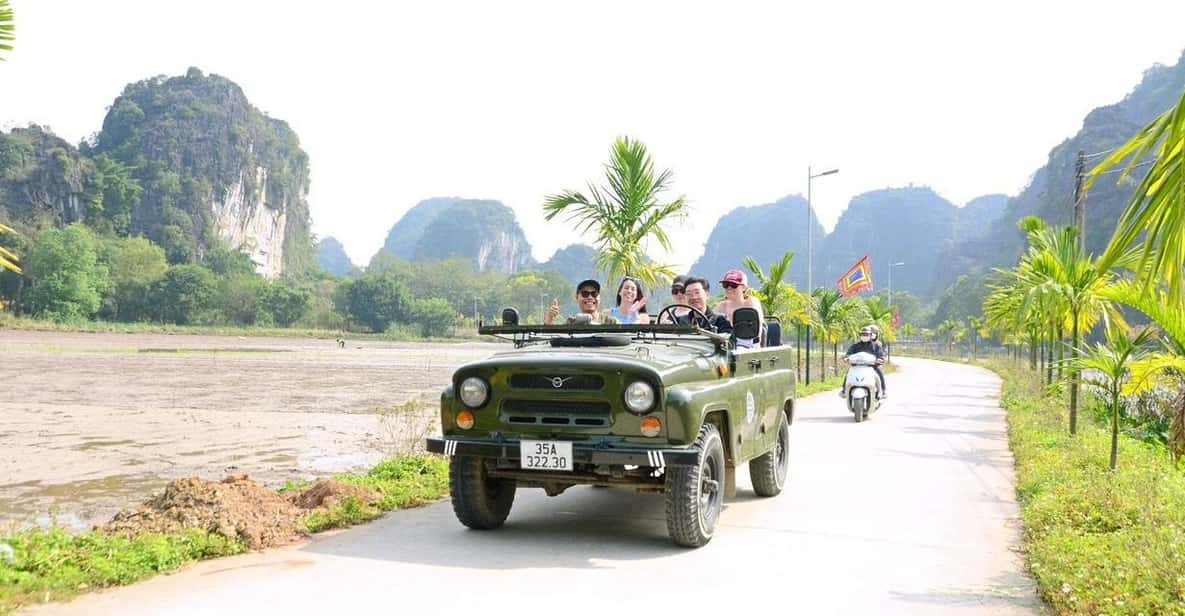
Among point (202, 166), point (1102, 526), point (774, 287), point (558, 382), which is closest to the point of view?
point (558, 382)

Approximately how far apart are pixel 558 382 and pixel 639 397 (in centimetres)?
55

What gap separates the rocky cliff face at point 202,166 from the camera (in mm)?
132000

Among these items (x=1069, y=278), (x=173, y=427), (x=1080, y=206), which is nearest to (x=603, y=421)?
(x=1069, y=278)

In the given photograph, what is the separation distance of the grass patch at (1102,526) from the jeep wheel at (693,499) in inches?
78.8

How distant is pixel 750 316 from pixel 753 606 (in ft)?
9.56

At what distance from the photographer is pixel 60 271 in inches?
3246

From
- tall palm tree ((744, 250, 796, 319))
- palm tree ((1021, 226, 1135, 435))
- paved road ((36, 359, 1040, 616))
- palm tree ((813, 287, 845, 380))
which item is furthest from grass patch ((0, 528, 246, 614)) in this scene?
palm tree ((813, 287, 845, 380))

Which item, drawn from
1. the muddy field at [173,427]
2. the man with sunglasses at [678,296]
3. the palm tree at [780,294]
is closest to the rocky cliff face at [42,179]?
the muddy field at [173,427]

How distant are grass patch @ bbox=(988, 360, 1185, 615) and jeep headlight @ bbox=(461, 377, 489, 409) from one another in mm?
3516

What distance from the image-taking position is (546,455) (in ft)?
20.1

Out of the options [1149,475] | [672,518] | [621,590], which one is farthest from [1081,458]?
[621,590]

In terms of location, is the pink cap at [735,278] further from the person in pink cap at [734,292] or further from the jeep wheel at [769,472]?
the jeep wheel at [769,472]

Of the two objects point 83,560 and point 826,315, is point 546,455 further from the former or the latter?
point 826,315

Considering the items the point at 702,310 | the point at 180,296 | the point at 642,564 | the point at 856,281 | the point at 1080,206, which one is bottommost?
the point at 642,564
